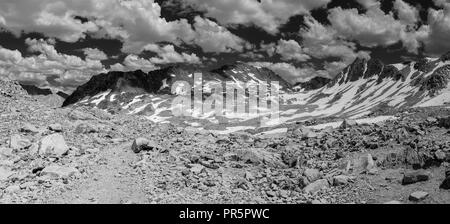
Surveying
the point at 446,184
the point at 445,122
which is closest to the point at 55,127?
the point at 446,184

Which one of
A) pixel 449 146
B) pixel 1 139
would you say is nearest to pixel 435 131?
pixel 449 146

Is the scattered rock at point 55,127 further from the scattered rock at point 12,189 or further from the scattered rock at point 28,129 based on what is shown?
the scattered rock at point 12,189

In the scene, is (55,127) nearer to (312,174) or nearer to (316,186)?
(312,174)

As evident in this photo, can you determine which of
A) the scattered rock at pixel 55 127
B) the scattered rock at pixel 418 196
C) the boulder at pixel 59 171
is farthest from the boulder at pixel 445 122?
the scattered rock at pixel 55 127

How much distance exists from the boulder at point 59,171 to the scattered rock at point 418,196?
1581cm

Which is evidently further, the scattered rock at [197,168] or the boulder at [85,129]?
the boulder at [85,129]

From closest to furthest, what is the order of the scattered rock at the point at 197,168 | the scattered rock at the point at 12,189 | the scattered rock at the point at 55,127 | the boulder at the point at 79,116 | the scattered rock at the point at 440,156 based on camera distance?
the scattered rock at the point at 12,189, the scattered rock at the point at 440,156, the scattered rock at the point at 197,168, the scattered rock at the point at 55,127, the boulder at the point at 79,116

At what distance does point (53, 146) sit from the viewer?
25.0 meters

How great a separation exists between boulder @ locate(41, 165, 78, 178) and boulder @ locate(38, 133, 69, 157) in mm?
2074

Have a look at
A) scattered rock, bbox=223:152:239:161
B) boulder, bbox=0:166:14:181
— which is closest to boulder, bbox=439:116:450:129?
scattered rock, bbox=223:152:239:161

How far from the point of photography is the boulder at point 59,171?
867 inches

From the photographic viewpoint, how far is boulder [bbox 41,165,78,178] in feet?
72.3

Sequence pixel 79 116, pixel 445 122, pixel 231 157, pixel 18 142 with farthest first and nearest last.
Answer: pixel 79 116 < pixel 445 122 < pixel 18 142 < pixel 231 157

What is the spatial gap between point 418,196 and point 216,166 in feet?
33.0
